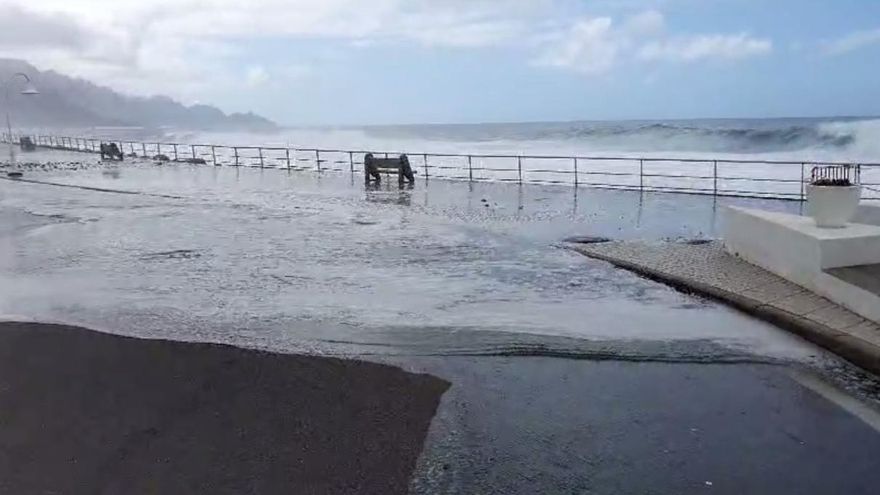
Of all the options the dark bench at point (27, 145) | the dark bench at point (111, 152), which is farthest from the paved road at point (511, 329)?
the dark bench at point (27, 145)

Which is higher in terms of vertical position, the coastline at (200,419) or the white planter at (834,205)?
the white planter at (834,205)

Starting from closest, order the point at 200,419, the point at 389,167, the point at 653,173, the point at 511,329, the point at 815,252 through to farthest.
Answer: the point at 200,419, the point at 511,329, the point at 815,252, the point at 389,167, the point at 653,173

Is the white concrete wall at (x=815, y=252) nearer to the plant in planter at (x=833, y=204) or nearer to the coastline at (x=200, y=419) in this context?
the plant in planter at (x=833, y=204)

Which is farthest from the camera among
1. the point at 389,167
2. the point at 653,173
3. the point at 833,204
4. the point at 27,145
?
the point at 27,145

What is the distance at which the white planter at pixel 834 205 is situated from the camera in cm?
895

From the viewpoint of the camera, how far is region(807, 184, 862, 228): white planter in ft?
29.3

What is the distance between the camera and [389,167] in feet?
86.3

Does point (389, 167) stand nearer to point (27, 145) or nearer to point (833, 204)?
point (833, 204)

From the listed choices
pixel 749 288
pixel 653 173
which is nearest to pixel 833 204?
pixel 749 288

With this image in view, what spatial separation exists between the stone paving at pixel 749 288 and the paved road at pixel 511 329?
0.22 meters

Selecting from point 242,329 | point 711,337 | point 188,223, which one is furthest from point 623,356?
point 188,223

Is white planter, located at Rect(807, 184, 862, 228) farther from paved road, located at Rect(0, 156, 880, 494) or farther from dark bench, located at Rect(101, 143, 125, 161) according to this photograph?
dark bench, located at Rect(101, 143, 125, 161)

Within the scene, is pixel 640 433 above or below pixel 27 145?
below

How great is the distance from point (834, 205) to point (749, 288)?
141cm
